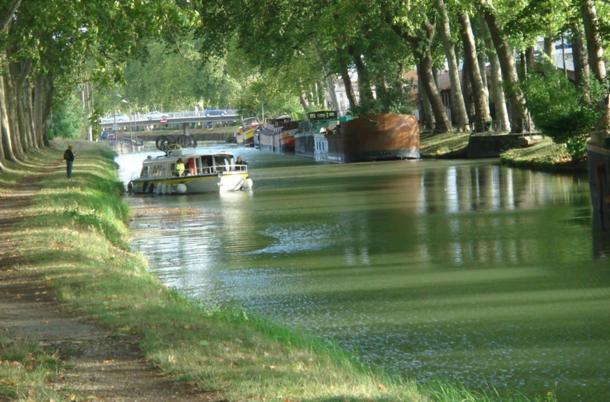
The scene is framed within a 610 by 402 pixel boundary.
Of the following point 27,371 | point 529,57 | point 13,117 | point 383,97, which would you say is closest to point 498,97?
point 383,97

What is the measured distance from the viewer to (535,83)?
4634 cm

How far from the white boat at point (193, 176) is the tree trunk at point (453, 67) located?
12904 mm

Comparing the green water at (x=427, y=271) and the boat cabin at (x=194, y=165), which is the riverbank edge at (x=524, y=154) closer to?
the green water at (x=427, y=271)

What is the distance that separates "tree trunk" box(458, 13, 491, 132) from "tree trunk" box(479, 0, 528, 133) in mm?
3199

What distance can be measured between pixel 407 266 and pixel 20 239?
736cm

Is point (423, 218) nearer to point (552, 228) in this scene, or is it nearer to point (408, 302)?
point (552, 228)

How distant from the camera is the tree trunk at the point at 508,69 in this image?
53.0 m

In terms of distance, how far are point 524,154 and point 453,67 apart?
14032mm

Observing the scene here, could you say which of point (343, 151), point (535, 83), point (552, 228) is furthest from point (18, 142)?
point (552, 228)

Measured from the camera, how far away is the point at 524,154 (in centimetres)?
5197

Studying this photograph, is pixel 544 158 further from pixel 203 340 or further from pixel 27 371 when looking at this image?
pixel 27 371

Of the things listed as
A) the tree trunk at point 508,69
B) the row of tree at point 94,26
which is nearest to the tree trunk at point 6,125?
the row of tree at point 94,26

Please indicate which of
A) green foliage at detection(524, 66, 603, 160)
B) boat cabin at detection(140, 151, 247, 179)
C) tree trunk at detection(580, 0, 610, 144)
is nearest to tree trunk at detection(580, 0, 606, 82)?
tree trunk at detection(580, 0, 610, 144)

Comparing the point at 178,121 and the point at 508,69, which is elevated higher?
the point at 178,121
